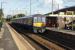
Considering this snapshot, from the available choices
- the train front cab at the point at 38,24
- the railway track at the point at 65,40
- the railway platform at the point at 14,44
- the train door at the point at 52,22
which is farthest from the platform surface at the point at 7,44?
the train door at the point at 52,22

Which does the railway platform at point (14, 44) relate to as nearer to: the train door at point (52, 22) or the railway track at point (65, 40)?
the railway track at point (65, 40)

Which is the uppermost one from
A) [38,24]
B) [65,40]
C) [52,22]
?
[38,24]

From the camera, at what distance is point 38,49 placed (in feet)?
81.8

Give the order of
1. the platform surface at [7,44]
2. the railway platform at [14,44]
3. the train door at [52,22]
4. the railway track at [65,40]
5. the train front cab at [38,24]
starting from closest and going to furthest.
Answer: the platform surface at [7,44] → the railway platform at [14,44] → the railway track at [65,40] → the train front cab at [38,24] → the train door at [52,22]

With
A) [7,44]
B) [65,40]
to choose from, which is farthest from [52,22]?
[7,44]

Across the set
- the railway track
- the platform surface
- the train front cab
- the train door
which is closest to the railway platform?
the platform surface

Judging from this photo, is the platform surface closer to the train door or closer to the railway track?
the railway track

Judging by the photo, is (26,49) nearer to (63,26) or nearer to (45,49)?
(45,49)

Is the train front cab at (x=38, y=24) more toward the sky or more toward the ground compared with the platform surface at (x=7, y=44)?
more toward the sky

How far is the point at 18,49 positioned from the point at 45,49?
2886 millimetres

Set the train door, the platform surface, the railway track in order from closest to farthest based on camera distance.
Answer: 1. the platform surface
2. the railway track
3. the train door

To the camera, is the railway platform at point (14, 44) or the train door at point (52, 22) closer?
the railway platform at point (14, 44)

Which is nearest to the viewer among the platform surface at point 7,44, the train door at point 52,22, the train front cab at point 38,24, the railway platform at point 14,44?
the platform surface at point 7,44

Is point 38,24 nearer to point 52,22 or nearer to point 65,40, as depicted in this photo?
point 65,40
